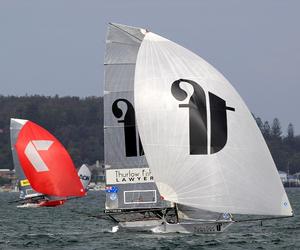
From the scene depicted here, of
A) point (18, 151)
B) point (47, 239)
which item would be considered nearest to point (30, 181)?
point (18, 151)

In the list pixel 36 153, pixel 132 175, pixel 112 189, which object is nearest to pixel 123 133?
pixel 132 175

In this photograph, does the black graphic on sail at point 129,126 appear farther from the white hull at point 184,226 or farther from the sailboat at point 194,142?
the white hull at point 184,226

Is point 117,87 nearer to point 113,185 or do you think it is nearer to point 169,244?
point 113,185

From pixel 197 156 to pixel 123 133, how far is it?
315 centimetres

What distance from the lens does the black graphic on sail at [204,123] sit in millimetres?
27906

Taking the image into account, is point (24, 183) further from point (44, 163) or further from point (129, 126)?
point (129, 126)

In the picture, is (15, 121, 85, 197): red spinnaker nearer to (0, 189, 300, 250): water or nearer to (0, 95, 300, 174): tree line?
(0, 189, 300, 250): water

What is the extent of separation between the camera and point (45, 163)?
48594mm

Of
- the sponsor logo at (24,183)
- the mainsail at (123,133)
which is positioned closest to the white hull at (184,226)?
the mainsail at (123,133)

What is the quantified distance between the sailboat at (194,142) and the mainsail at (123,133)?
0.09 metres

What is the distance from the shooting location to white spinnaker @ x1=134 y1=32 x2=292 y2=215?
2770 cm

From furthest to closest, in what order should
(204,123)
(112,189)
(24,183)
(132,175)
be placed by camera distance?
(24,183)
(112,189)
(132,175)
(204,123)

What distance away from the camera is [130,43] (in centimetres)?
3012

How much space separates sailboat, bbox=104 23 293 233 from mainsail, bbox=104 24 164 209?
89 mm
